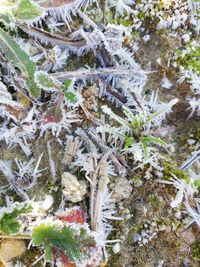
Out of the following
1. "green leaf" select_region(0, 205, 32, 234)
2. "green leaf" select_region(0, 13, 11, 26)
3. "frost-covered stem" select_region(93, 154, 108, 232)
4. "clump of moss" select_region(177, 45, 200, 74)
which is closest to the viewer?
"green leaf" select_region(0, 205, 32, 234)

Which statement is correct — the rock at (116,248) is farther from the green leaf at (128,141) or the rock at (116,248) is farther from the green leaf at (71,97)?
the green leaf at (71,97)

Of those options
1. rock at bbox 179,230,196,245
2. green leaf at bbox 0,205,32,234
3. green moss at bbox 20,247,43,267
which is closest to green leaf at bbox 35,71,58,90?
green leaf at bbox 0,205,32,234

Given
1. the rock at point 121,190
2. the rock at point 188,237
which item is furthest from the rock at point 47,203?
the rock at point 188,237

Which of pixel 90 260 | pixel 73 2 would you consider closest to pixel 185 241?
pixel 90 260

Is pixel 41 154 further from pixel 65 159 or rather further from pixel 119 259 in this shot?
pixel 119 259

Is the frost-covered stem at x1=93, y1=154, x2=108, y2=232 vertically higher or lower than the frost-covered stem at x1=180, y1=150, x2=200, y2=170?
lower

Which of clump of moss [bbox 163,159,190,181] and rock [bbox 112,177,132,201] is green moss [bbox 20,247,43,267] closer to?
rock [bbox 112,177,132,201]
